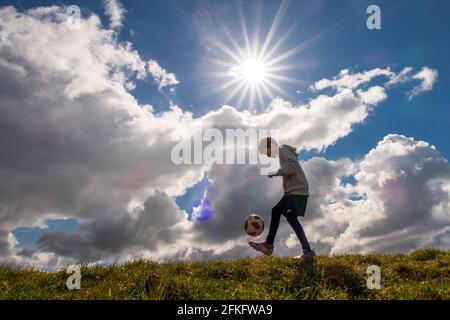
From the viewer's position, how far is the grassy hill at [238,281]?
24.7 ft

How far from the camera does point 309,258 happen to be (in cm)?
1044

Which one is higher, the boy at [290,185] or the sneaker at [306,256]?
the boy at [290,185]

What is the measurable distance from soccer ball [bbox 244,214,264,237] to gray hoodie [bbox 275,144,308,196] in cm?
204

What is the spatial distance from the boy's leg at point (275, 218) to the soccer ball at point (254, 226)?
0.97m

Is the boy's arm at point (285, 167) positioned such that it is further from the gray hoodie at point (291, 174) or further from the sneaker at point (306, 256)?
the sneaker at point (306, 256)

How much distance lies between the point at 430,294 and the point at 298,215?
3842 mm

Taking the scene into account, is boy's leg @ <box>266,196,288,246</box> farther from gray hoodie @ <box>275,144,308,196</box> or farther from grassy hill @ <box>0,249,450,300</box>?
grassy hill @ <box>0,249,450,300</box>

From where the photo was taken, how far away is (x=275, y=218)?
1158cm

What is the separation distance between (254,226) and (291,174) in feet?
8.07

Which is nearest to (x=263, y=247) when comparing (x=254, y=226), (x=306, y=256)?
(x=254, y=226)

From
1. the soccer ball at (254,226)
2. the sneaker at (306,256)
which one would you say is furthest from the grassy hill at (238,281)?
the soccer ball at (254,226)

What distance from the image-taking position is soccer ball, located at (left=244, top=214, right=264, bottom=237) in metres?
12.9

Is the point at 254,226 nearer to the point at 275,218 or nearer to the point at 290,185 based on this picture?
the point at 275,218
